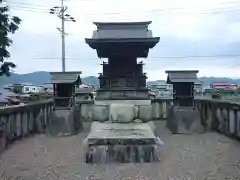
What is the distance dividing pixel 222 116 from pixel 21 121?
6.59 metres

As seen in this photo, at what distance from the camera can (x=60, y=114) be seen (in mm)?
13414

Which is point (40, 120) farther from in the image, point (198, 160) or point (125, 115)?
point (198, 160)

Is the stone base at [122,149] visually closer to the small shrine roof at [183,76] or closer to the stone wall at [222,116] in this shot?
the stone wall at [222,116]

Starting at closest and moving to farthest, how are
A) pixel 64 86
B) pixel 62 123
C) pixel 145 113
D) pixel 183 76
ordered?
pixel 62 123 < pixel 183 76 < pixel 64 86 < pixel 145 113

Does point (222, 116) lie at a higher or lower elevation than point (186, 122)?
higher

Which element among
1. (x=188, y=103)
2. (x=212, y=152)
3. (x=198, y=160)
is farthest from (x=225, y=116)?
(x=198, y=160)

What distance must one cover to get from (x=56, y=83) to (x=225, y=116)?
577cm

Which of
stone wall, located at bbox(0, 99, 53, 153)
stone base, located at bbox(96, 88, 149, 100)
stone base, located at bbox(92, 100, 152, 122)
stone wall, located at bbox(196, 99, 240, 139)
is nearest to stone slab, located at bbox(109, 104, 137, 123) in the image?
stone base, located at bbox(92, 100, 152, 122)

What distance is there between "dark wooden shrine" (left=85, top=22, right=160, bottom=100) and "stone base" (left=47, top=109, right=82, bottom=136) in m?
2.66

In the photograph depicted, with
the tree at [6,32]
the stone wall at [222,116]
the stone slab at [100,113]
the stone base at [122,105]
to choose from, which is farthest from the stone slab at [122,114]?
the tree at [6,32]

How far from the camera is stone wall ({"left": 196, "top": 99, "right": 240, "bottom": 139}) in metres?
11.9

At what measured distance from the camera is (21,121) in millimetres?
12555

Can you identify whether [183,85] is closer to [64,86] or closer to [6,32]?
[64,86]

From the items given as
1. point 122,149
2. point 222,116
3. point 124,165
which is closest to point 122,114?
point 222,116
